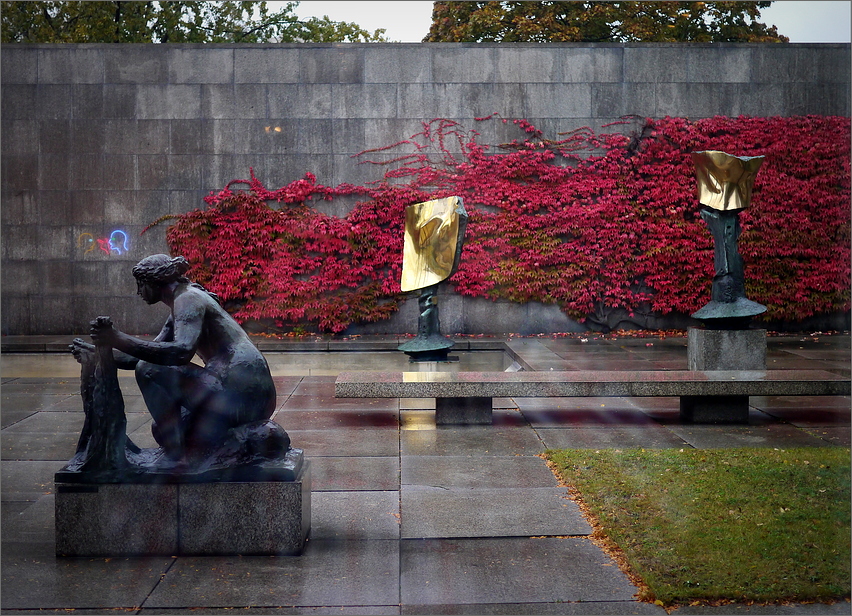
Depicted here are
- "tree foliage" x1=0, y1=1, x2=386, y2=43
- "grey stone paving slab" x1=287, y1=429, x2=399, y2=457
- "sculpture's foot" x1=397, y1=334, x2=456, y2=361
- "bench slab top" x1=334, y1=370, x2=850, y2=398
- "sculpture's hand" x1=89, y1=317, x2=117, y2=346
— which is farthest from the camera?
"tree foliage" x1=0, y1=1, x2=386, y2=43

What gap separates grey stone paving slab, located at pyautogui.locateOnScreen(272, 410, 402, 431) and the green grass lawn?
186 centimetres

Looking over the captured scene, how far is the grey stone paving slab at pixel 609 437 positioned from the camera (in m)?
6.78

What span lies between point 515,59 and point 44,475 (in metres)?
11.6

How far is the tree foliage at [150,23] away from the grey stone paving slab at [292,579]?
1599 cm

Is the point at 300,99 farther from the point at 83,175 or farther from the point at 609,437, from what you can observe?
the point at 609,437

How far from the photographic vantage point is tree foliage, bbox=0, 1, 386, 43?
1862cm

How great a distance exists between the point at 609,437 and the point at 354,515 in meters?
2.88

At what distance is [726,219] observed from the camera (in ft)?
34.1

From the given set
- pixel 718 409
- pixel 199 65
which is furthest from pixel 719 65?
pixel 718 409

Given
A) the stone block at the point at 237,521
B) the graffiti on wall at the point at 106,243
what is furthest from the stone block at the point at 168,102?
the stone block at the point at 237,521

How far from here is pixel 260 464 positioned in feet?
14.2

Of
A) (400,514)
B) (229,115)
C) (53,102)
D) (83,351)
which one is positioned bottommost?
(400,514)

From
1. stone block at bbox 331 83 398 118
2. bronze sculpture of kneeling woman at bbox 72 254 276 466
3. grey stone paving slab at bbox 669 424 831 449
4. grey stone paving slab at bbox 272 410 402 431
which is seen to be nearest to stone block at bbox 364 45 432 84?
stone block at bbox 331 83 398 118

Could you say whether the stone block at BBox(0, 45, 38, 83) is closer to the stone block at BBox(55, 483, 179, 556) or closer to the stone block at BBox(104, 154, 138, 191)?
the stone block at BBox(104, 154, 138, 191)
